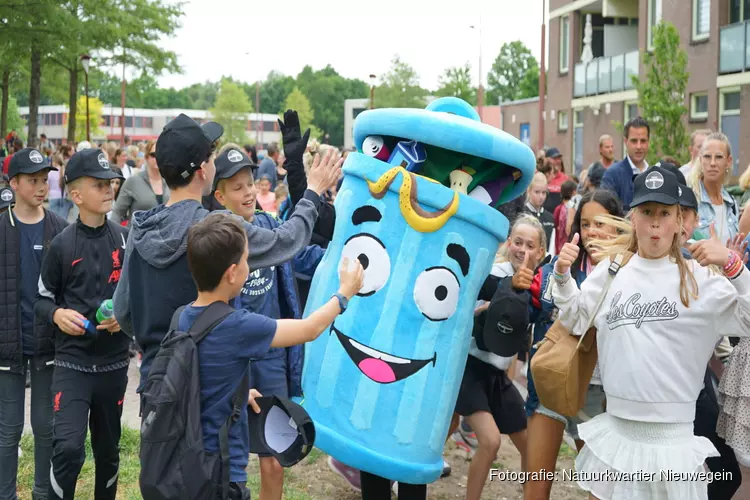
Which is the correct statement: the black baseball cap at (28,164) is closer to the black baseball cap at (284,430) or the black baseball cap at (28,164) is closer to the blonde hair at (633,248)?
the black baseball cap at (284,430)

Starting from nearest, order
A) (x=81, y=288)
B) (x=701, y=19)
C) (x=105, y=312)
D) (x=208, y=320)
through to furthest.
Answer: (x=208, y=320)
(x=105, y=312)
(x=81, y=288)
(x=701, y=19)

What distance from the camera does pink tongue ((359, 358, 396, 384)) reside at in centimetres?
441

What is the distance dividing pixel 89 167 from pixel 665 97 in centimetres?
1539

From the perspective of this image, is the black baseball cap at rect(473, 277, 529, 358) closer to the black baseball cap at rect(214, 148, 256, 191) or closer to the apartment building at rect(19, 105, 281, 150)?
the black baseball cap at rect(214, 148, 256, 191)

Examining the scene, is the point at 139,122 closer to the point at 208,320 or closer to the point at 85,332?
the point at 85,332

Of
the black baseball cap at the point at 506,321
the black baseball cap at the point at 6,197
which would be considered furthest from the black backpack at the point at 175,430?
the black baseball cap at the point at 6,197

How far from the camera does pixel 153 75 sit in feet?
100.0

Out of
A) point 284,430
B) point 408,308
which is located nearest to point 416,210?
point 408,308

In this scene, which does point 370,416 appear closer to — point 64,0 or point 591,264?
point 591,264

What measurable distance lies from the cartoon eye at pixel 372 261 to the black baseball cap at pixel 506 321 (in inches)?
27.7

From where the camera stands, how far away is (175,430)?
3203 mm

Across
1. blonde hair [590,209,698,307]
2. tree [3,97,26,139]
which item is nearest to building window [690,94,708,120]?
blonde hair [590,209,698,307]

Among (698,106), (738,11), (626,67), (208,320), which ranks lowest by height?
(208,320)

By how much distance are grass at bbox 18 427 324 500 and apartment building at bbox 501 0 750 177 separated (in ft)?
46.9
